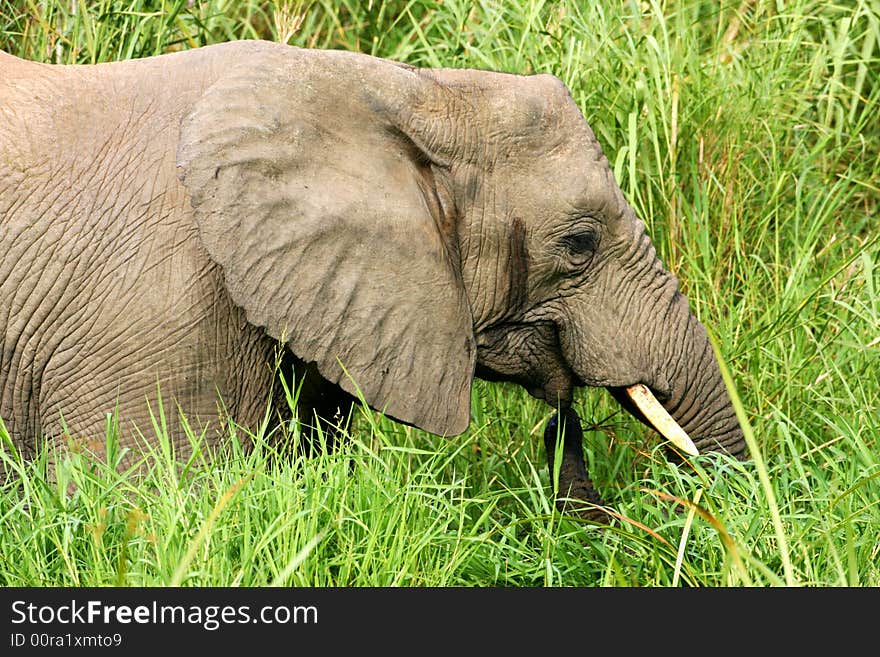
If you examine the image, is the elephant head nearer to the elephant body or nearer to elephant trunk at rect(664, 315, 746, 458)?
elephant trunk at rect(664, 315, 746, 458)

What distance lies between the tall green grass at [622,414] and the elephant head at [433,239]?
0.24 meters

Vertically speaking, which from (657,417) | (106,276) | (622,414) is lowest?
(622,414)

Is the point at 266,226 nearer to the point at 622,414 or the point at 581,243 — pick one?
the point at 581,243

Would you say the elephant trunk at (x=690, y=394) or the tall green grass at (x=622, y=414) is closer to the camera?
the tall green grass at (x=622, y=414)

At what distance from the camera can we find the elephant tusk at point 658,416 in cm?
415

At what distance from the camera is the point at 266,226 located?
3.58 metres

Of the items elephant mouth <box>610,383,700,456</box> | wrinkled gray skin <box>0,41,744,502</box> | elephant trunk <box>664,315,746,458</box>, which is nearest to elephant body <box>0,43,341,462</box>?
wrinkled gray skin <box>0,41,744,502</box>

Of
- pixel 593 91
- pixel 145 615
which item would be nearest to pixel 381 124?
pixel 145 615

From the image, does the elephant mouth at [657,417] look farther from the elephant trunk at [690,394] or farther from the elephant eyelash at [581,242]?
the elephant eyelash at [581,242]

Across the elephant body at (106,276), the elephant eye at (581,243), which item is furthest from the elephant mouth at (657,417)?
the elephant body at (106,276)

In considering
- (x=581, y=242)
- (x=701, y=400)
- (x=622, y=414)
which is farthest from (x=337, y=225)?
(x=622, y=414)

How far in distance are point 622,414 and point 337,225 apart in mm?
1702

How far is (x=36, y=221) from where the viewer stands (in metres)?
3.62

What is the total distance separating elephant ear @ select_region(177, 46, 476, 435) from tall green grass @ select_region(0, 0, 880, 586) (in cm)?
24
